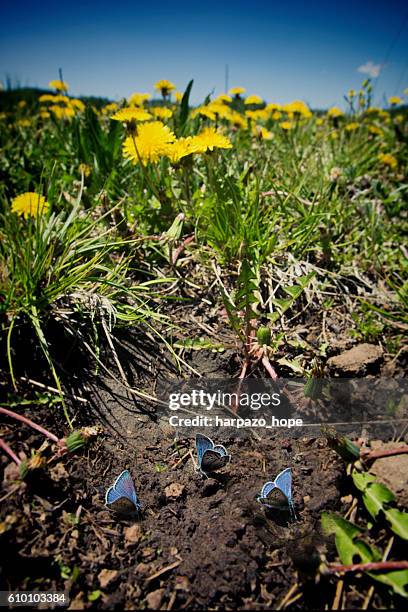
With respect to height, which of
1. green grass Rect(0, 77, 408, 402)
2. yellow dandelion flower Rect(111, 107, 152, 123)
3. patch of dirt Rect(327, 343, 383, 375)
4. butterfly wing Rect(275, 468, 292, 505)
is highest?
yellow dandelion flower Rect(111, 107, 152, 123)

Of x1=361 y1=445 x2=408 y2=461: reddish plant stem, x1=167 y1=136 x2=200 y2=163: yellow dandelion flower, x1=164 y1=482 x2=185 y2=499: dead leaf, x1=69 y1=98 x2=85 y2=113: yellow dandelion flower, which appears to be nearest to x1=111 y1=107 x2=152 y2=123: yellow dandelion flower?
x1=167 y1=136 x2=200 y2=163: yellow dandelion flower

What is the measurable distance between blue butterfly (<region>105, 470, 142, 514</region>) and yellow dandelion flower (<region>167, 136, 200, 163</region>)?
4.43ft

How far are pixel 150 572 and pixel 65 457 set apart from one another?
0.42m

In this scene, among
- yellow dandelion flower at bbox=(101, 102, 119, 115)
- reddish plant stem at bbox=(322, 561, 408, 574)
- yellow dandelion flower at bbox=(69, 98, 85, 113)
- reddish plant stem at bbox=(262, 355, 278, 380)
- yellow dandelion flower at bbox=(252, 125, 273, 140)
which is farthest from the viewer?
yellow dandelion flower at bbox=(69, 98, 85, 113)

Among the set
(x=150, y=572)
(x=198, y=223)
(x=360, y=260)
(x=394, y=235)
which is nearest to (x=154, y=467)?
(x=150, y=572)

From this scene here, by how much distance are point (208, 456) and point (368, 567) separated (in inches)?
19.5

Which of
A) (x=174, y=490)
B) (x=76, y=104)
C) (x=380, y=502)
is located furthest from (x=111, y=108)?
(x=380, y=502)

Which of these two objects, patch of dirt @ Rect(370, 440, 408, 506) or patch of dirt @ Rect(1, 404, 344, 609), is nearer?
patch of dirt @ Rect(1, 404, 344, 609)

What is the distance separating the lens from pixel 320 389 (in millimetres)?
1375

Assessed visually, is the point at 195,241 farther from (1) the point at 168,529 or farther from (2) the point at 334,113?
(2) the point at 334,113

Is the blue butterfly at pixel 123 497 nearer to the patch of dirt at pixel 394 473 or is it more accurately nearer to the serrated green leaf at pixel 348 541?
the serrated green leaf at pixel 348 541

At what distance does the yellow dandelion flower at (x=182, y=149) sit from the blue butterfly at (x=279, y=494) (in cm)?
139

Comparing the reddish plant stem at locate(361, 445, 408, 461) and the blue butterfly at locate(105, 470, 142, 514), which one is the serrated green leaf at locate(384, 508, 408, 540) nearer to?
the reddish plant stem at locate(361, 445, 408, 461)

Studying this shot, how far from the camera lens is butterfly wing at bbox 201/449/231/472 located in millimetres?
1141
